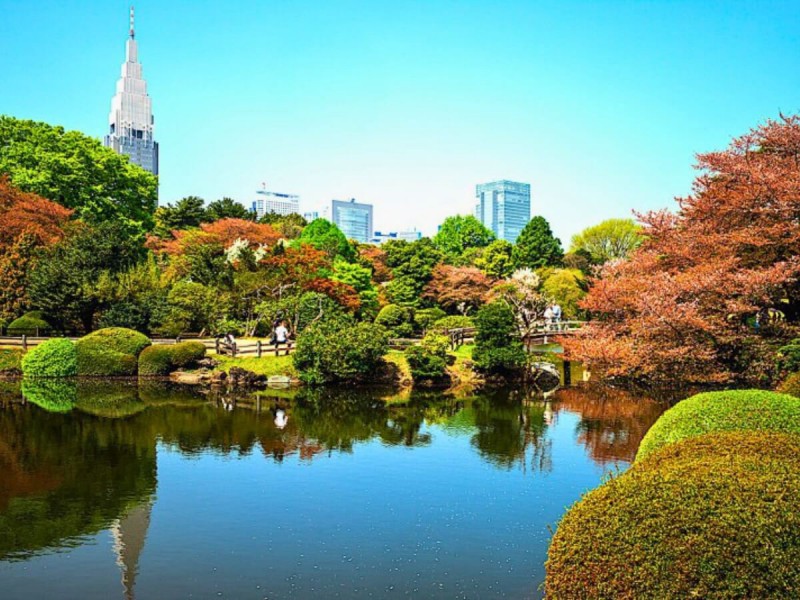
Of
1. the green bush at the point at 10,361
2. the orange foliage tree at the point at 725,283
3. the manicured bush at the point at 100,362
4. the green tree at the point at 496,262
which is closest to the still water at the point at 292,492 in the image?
the orange foliage tree at the point at 725,283

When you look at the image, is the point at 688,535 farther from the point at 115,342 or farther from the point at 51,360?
the point at 51,360

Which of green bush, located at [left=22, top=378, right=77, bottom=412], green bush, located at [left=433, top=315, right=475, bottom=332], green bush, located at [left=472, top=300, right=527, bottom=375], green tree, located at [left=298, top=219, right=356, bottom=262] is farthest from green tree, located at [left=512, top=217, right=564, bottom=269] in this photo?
green bush, located at [left=22, top=378, right=77, bottom=412]

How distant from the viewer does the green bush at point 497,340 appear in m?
25.2

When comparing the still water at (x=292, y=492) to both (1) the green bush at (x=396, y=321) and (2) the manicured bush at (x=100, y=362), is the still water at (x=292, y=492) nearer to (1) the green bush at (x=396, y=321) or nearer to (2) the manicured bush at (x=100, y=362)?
(2) the manicured bush at (x=100, y=362)

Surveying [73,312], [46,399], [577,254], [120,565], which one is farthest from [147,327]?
[577,254]

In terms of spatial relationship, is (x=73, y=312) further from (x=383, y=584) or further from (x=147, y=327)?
(x=383, y=584)

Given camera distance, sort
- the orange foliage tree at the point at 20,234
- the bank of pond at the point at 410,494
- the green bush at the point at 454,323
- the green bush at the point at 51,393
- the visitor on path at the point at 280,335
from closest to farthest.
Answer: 1. the bank of pond at the point at 410,494
2. the green bush at the point at 51,393
3. the visitor on path at the point at 280,335
4. the orange foliage tree at the point at 20,234
5. the green bush at the point at 454,323

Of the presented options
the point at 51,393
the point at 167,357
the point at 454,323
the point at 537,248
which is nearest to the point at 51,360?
the point at 51,393

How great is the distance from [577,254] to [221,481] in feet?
139

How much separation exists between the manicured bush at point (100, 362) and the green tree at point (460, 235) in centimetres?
3608

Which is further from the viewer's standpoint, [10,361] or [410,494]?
[10,361]

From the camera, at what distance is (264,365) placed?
25.6m

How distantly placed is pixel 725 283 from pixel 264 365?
15545mm

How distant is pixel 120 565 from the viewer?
912cm
